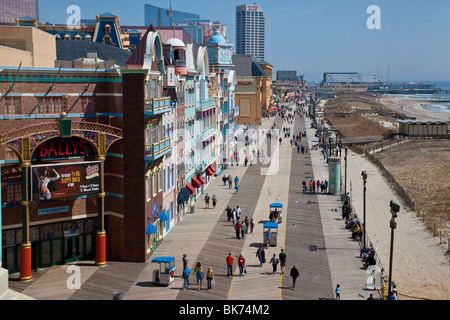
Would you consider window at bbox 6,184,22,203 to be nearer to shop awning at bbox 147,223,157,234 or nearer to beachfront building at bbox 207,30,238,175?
shop awning at bbox 147,223,157,234

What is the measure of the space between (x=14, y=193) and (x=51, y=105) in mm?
5150

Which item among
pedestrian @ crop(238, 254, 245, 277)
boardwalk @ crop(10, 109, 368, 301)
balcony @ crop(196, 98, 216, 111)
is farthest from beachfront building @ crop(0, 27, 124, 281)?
balcony @ crop(196, 98, 216, 111)

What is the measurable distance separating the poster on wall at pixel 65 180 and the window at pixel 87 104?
323 cm

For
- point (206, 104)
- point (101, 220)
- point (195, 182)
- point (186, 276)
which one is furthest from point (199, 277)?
point (206, 104)

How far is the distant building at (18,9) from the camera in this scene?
77.1 metres

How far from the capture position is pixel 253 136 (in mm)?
108812

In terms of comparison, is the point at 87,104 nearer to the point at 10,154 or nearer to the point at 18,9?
the point at 10,154

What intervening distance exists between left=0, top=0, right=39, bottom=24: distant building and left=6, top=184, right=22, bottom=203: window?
54584mm

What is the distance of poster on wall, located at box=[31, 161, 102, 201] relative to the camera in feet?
94.7

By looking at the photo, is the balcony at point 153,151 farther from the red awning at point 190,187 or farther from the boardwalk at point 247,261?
the red awning at point 190,187

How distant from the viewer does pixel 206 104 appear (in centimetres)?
5509

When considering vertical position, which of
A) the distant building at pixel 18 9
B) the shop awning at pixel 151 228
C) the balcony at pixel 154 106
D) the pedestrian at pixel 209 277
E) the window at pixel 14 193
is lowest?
the pedestrian at pixel 209 277

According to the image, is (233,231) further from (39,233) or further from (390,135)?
(390,135)

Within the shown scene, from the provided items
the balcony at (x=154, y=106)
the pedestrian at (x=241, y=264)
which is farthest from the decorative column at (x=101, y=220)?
the pedestrian at (x=241, y=264)
